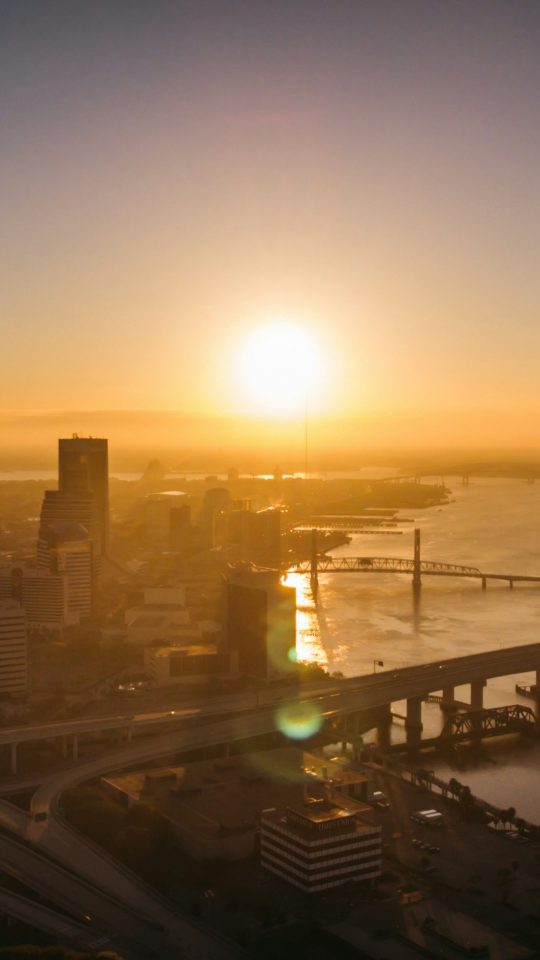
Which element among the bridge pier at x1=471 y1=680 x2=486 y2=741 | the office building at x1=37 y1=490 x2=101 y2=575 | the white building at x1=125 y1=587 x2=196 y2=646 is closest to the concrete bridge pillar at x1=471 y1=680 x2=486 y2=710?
the bridge pier at x1=471 y1=680 x2=486 y2=741

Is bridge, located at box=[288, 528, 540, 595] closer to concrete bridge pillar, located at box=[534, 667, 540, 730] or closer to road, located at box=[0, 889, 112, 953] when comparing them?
concrete bridge pillar, located at box=[534, 667, 540, 730]

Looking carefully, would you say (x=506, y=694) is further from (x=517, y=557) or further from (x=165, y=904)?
(x=517, y=557)

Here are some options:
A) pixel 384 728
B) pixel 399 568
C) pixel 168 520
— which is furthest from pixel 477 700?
pixel 168 520

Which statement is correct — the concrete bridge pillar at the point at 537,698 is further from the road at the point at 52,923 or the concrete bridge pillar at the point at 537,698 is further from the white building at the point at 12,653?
the road at the point at 52,923

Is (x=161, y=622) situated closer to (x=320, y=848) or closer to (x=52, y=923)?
(x=320, y=848)

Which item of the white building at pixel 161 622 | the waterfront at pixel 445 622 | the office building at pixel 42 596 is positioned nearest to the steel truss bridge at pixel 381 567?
the waterfront at pixel 445 622

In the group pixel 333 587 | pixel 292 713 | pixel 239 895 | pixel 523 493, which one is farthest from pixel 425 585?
pixel 523 493

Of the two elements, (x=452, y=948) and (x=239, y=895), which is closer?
(x=452, y=948)
